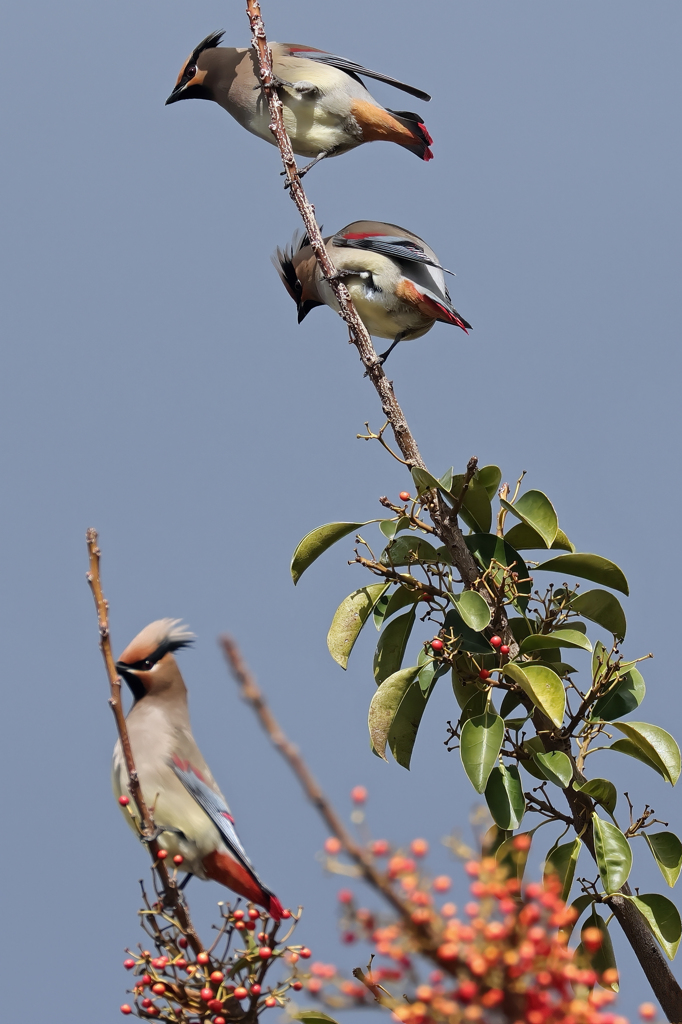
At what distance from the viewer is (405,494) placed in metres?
3.17

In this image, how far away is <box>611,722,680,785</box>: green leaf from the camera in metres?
3.10

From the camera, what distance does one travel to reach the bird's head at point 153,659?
118 inches

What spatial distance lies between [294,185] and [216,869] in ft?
6.74

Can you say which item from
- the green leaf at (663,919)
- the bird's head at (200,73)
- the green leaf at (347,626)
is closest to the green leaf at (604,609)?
the green leaf at (347,626)

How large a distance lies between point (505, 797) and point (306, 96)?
261cm

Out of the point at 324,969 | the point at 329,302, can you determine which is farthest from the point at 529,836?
the point at 329,302

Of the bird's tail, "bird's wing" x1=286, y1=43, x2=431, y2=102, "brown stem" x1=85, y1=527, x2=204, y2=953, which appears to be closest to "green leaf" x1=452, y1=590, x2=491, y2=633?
"brown stem" x1=85, y1=527, x2=204, y2=953

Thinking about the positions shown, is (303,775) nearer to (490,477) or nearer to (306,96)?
(490,477)

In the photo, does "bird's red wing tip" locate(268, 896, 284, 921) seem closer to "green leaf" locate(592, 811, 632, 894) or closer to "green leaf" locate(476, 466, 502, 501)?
"green leaf" locate(592, 811, 632, 894)

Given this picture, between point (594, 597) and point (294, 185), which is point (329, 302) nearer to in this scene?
point (294, 185)

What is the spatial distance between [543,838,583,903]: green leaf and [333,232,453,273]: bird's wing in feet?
6.89

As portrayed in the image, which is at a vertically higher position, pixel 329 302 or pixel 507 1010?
pixel 329 302

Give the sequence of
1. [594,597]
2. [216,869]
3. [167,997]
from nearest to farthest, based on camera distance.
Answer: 1. [167,997]
2. [216,869]
3. [594,597]

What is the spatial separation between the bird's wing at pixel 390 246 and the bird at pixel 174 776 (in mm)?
1740
